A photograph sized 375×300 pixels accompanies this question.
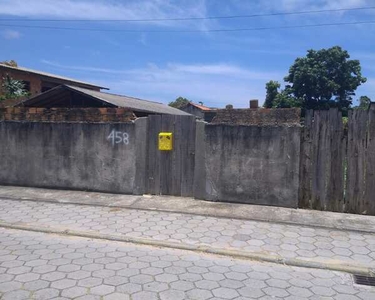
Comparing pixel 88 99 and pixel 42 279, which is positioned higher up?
pixel 88 99

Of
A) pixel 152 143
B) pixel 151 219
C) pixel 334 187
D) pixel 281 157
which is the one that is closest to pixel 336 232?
pixel 334 187

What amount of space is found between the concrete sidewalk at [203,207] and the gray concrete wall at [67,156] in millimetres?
267

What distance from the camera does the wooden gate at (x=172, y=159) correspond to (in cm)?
728

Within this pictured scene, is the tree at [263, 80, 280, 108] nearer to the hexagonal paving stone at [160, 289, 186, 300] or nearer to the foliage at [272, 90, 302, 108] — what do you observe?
the foliage at [272, 90, 302, 108]

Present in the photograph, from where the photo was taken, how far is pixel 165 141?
7324 mm

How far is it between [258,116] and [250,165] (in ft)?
3.17

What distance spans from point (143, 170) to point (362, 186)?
4327 mm

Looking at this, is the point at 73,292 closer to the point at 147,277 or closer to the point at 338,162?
the point at 147,277

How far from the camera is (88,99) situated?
13.5 meters

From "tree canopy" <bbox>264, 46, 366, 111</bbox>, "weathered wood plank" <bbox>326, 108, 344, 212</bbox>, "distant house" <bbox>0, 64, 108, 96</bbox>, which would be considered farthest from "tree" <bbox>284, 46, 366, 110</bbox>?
"weathered wood plank" <bbox>326, 108, 344, 212</bbox>

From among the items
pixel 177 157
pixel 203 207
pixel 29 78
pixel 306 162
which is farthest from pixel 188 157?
pixel 29 78

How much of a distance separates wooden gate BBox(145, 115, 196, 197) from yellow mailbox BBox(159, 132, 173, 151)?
86 millimetres

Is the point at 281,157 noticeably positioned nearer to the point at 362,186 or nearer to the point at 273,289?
the point at 362,186

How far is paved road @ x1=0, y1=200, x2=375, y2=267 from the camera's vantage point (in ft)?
15.5
